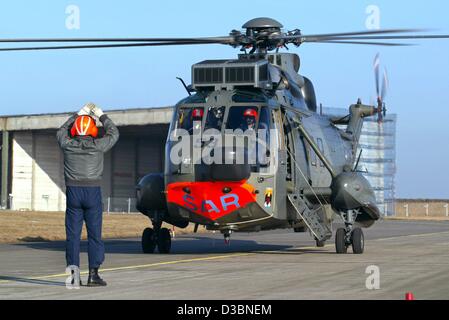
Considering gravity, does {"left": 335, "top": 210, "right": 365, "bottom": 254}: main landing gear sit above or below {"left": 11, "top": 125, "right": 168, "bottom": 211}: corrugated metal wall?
below

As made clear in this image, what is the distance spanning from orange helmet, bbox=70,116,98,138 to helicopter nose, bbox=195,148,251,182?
6639 millimetres

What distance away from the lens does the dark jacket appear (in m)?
12.6

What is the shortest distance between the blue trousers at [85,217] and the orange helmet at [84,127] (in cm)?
78

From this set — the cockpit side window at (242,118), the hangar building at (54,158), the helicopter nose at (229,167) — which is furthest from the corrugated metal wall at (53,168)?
the helicopter nose at (229,167)

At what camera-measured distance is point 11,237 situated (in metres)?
29.2

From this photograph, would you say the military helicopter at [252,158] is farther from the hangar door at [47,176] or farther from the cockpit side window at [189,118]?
the hangar door at [47,176]

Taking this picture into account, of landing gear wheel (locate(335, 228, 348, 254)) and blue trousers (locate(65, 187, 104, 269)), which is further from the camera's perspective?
landing gear wheel (locate(335, 228, 348, 254))

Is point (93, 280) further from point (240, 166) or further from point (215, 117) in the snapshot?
point (215, 117)

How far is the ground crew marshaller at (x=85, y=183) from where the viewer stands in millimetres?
12594

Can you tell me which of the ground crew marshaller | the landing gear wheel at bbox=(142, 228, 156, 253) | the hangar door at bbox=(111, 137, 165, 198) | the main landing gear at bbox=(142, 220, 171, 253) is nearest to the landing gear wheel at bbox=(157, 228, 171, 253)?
the main landing gear at bbox=(142, 220, 171, 253)

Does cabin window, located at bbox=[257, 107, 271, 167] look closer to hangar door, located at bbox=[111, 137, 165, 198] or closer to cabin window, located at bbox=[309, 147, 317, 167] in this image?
cabin window, located at bbox=[309, 147, 317, 167]

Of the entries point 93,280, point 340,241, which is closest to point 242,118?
point 340,241

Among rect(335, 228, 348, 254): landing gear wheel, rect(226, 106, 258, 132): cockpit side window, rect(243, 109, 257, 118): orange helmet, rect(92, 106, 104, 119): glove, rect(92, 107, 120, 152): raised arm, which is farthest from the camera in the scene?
rect(335, 228, 348, 254): landing gear wheel

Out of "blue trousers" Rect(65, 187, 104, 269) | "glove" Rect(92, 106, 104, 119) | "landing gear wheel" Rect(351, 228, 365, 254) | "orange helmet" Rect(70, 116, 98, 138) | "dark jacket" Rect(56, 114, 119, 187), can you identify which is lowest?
"landing gear wheel" Rect(351, 228, 365, 254)
